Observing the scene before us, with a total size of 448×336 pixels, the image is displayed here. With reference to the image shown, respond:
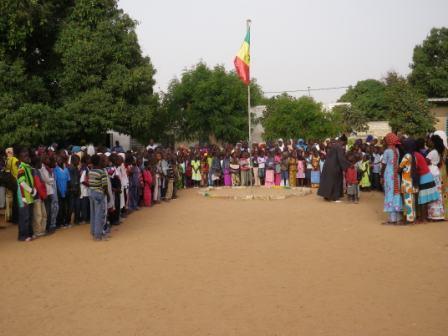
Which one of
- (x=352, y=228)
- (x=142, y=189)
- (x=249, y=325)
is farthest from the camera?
(x=142, y=189)

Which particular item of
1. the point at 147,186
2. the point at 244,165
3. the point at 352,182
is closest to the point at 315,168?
the point at 244,165

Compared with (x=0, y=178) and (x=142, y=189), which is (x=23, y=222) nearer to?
(x=0, y=178)

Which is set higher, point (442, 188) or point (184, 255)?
point (442, 188)

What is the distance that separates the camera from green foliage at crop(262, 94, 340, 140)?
1213 inches

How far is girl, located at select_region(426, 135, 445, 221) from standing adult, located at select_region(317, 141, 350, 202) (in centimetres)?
348

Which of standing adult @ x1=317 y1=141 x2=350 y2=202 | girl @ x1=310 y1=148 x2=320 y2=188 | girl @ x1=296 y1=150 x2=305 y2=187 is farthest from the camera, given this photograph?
girl @ x1=296 y1=150 x2=305 y2=187

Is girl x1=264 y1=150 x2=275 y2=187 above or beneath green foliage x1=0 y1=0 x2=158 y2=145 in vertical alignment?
beneath

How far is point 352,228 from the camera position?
10.2 m

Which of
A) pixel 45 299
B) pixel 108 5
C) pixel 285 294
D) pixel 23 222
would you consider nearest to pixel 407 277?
pixel 285 294

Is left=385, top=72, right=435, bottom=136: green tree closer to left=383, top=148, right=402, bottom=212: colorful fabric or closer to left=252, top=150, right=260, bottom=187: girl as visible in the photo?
left=252, top=150, right=260, bottom=187: girl

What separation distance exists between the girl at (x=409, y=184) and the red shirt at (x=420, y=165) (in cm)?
12

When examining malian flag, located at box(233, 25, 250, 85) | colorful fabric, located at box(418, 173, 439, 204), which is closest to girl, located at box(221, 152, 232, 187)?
malian flag, located at box(233, 25, 250, 85)

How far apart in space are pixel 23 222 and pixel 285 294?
5866mm

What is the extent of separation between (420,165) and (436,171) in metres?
0.50
